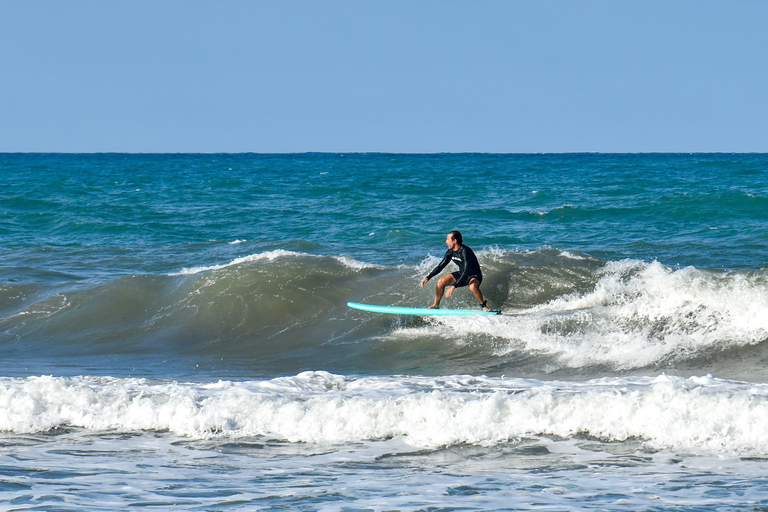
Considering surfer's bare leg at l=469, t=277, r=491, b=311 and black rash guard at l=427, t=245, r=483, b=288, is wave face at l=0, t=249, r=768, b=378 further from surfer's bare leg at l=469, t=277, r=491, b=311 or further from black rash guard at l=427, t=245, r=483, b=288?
black rash guard at l=427, t=245, r=483, b=288

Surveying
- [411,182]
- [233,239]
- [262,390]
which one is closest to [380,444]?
[262,390]

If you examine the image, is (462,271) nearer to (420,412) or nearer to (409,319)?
(409,319)

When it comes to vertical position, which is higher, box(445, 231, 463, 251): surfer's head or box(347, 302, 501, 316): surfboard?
box(445, 231, 463, 251): surfer's head

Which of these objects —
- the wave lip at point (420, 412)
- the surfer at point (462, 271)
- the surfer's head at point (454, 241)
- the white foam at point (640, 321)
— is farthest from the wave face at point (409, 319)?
the wave lip at point (420, 412)

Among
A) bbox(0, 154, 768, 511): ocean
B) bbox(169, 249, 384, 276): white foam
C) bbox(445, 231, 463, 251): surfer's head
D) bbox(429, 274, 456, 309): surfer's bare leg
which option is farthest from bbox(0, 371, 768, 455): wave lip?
bbox(169, 249, 384, 276): white foam

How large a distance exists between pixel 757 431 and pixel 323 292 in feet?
29.1

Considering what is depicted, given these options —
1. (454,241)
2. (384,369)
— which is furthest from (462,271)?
(384,369)

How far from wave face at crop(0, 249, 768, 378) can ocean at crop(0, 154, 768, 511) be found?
5cm

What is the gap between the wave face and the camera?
35.8 ft

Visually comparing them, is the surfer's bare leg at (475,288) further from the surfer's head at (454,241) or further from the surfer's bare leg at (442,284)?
the surfer's head at (454,241)

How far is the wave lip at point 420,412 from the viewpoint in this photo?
7.24m

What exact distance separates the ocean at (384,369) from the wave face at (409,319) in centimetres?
5

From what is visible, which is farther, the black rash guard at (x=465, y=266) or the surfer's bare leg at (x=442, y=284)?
the surfer's bare leg at (x=442, y=284)

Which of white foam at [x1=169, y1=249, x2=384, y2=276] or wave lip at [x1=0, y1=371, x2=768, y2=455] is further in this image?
white foam at [x1=169, y1=249, x2=384, y2=276]
